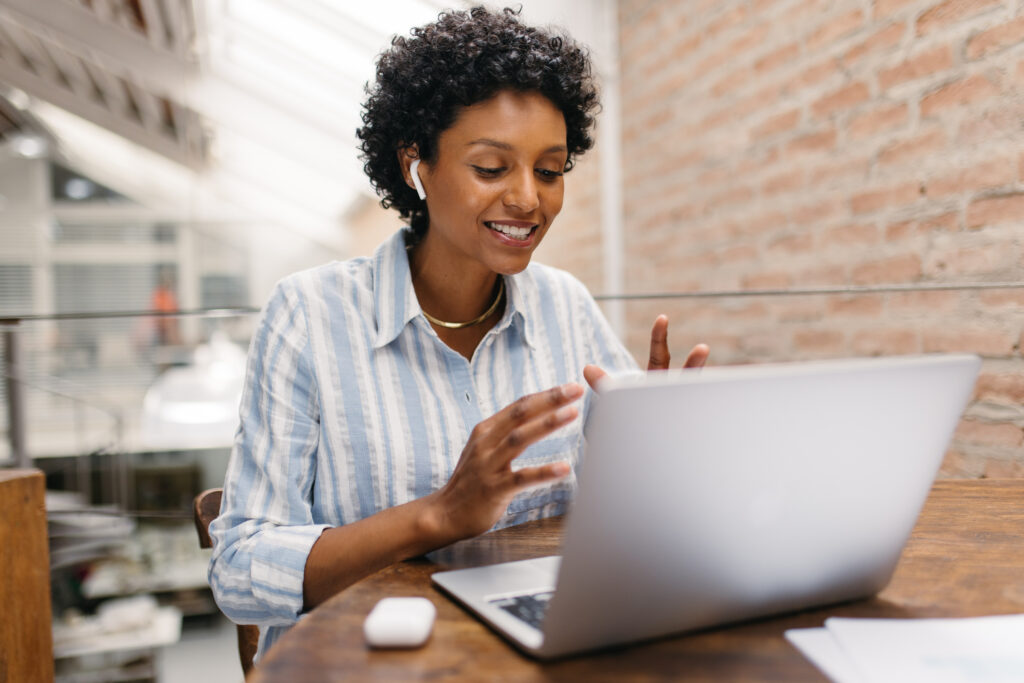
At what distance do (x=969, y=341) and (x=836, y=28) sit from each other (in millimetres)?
895

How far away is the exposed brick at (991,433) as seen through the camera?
61.7 inches

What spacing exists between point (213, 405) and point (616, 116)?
2.36 metres

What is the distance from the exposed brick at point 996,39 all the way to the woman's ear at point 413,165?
1220 mm

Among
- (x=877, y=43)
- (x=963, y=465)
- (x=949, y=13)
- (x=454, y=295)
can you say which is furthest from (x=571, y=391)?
(x=877, y=43)

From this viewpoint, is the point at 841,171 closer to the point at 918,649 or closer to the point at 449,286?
the point at 449,286

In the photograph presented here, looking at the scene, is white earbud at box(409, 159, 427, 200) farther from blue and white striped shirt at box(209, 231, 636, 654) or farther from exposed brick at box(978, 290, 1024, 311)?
exposed brick at box(978, 290, 1024, 311)

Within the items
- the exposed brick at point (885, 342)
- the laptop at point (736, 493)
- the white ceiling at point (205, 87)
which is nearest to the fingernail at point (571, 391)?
the laptop at point (736, 493)

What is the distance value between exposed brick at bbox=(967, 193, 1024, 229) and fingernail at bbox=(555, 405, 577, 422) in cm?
137

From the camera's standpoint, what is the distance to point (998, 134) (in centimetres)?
157

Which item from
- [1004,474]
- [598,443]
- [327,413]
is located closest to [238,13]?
[327,413]

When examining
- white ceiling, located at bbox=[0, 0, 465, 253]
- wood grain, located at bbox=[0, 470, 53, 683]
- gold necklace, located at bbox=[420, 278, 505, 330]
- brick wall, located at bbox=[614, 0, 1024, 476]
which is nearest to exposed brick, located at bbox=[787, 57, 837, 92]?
brick wall, located at bbox=[614, 0, 1024, 476]

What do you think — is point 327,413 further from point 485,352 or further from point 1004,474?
point 1004,474

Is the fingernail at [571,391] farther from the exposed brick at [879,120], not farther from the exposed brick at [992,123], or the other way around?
the exposed brick at [879,120]

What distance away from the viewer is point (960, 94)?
1.66 m
